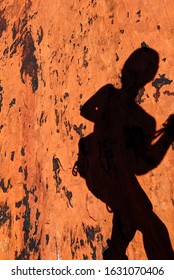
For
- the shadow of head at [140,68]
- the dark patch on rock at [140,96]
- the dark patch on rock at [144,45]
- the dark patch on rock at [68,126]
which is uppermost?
the dark patch on rock at [144,45]

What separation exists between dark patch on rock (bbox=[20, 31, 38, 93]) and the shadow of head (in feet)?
4.97

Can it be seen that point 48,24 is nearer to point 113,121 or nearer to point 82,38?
point 82,38

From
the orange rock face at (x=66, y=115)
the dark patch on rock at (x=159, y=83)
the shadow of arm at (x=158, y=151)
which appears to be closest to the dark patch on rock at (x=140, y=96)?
the orange rock face at (x=66, y=115)

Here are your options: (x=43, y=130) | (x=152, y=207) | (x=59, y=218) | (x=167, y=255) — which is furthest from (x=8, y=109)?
(x=167, y=255)

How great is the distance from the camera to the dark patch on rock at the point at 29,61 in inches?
190

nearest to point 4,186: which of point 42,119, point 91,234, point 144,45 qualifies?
point 42,119

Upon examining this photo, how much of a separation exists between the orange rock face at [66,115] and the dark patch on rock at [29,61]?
2 centimetres

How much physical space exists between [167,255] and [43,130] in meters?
2.34

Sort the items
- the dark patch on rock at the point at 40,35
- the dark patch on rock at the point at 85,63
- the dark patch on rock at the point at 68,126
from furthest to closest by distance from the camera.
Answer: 1. the dark patch on rock at the point at 40,35
2. the dark patch on rock at the point at 85,63
3. the dark patch on rock at the point at 68,126

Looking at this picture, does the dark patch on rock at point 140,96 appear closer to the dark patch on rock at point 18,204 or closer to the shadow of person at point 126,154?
the shadow of person at point 126,154

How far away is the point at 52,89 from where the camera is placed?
456 cm

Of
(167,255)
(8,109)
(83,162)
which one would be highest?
(8,109)

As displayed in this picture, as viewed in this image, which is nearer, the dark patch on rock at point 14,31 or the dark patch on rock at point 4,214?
the dark patch on rock at point 4,214

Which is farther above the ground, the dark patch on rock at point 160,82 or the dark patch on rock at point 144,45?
the dark patch on rock at point 144,45
